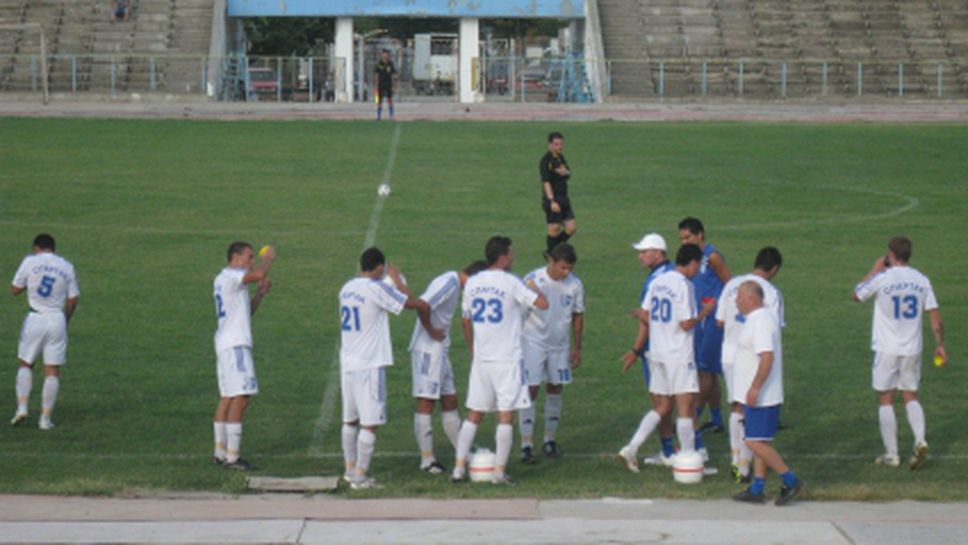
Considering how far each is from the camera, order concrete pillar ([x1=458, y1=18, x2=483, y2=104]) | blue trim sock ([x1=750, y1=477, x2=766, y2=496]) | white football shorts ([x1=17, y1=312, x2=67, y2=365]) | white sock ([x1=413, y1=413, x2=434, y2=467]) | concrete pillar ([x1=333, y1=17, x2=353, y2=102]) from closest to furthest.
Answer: blue trim sock ([x1=750, y1=477, x2=766, y2=496])
white sock ([x1=413, y1=413, x2=434, y2=467])
white football shorts ([x1=17, y1=312, x2=67, y2=365])
concrete pillar ([x1=333, y1=17, x2=353, y2=102])
concrete pillar ([x1=458, y1=18, x2=483, y2=104])

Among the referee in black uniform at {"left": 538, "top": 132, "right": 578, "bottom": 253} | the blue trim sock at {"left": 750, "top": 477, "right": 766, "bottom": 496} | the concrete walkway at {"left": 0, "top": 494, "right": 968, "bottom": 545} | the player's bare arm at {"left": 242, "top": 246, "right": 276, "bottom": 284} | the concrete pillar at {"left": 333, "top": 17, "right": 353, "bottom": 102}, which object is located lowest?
the concrete walkway at {"left": 0, "top": 494, "right": 968, "bottom": 545}

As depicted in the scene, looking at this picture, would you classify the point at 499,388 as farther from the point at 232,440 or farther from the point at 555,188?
the point at 555,188

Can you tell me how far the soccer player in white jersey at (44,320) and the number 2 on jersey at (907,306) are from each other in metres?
8.49

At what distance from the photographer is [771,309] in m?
14.8

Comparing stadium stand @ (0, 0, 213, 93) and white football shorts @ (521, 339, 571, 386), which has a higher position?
stadium stand @ (0, 0, 213, 93)

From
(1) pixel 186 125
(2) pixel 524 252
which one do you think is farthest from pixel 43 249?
(1) pixel 186 125

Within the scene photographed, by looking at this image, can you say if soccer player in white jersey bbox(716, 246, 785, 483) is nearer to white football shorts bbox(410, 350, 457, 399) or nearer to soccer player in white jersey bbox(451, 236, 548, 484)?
soccer player in white jersey bbox(451, 236, 548, 484)

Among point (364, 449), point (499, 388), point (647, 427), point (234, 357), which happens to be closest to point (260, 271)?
point (234, 357)

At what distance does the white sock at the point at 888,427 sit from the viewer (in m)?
15.6

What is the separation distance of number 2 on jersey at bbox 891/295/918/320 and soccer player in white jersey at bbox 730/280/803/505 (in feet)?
6.68

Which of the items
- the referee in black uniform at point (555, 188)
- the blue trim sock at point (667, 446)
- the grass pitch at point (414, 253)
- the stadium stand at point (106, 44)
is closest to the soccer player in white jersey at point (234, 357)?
the grass pitch at point (414, 253)

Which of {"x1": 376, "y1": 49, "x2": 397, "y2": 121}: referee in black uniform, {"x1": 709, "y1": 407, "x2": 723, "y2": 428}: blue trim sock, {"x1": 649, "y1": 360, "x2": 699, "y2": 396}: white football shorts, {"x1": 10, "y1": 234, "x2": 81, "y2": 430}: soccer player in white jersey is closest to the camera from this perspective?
{"x1": 649, "y1": 360, "x2": 699, "y2": 396}: white football shorts

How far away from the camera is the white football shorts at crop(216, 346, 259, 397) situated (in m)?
15.4

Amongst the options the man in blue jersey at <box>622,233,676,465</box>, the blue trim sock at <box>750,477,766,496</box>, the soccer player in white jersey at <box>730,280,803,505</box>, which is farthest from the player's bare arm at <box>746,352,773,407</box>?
the man in blue jersey at <box>622,233,676,465</box>
